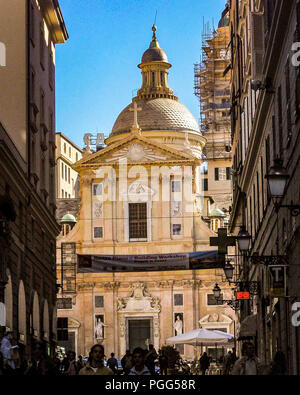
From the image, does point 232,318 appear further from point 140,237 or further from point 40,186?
point 40,186

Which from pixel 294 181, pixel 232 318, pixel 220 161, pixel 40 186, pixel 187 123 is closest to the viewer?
pixel 294 181

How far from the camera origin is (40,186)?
124ft

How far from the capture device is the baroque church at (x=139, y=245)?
254 ft

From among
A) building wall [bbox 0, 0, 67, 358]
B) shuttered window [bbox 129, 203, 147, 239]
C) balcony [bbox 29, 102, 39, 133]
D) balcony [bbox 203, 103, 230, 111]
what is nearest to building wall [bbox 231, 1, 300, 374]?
building wall [bbox 0, 0, 67, 358]

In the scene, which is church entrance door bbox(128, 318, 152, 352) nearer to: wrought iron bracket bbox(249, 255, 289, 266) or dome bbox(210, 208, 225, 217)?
dome bbox(210, 208, 225, 217)

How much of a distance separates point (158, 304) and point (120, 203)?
8.63m

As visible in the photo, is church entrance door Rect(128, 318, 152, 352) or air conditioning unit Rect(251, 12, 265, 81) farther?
church entrance door Rect(128, 318, 152, 352)

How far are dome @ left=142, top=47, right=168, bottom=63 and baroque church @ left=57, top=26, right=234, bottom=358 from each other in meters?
22.2

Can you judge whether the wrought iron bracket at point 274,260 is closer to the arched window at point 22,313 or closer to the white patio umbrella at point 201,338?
the arched window at point 22,313

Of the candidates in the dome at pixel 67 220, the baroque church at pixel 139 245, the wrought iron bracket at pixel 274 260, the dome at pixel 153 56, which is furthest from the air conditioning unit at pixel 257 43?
the dome at pixel 153 56

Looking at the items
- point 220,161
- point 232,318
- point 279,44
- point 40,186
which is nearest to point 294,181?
point 279,44

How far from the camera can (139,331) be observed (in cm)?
7894

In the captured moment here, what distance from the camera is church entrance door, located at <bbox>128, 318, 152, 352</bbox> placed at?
3093 inches

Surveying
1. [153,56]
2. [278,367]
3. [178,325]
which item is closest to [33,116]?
[278,367]
